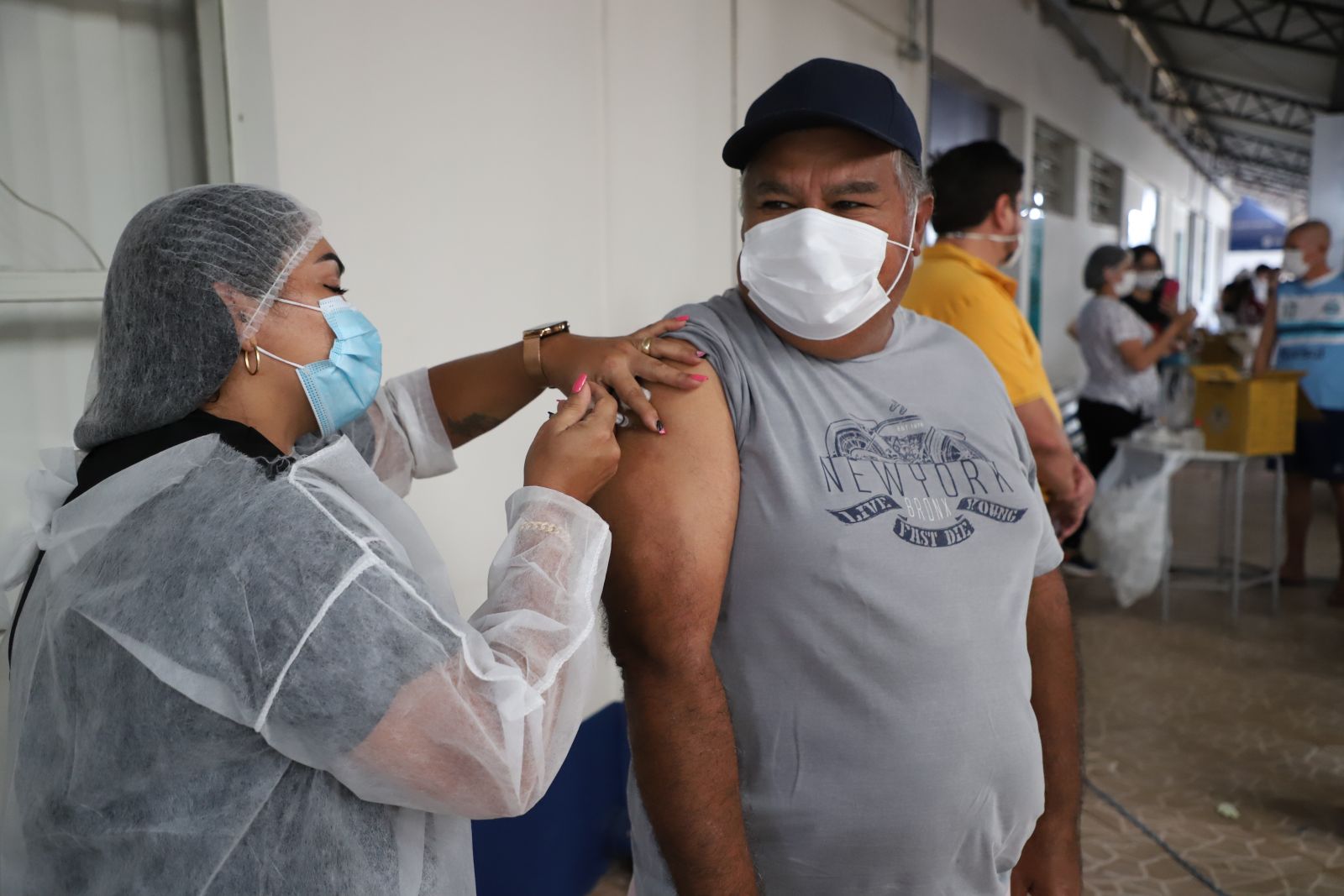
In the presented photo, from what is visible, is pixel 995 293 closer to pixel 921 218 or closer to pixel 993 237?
pixel 993 237

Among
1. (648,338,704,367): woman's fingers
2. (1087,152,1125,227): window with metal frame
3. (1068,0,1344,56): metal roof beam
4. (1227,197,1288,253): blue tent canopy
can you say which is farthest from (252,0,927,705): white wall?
(1227,197,1288,253): blue tent canopy

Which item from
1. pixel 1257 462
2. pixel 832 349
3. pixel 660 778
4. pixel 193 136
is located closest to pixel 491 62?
pixel 193 136

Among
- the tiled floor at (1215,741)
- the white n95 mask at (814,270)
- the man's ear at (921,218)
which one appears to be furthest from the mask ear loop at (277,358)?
the tiled floor at (1215,741)

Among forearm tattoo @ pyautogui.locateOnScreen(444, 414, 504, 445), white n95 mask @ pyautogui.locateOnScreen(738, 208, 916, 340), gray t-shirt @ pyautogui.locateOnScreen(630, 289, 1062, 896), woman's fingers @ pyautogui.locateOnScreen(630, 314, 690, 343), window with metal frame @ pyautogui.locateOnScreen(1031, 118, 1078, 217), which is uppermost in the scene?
window with metal frame @ pyautogui.locateOnScreen(1031, 118, 1078, 217)

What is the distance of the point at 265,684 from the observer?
885 millimetres

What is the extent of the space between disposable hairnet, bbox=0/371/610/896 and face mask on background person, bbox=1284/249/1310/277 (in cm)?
460

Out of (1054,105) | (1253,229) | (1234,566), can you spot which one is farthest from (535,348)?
(1253,229)

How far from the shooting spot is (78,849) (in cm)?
97

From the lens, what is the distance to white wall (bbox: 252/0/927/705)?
1.70m

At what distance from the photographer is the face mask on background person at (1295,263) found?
456 centimetres

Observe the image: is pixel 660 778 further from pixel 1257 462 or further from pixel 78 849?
pixel 1257 462

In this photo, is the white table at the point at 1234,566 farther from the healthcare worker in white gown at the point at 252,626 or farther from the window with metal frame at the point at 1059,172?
the healthcare worker in white gown at the point at 252,626

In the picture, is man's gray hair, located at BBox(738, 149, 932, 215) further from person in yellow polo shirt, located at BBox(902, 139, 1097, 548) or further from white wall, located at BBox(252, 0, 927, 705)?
person in yellow polo shirt, located at BBox(902, 139, 1097, 548)

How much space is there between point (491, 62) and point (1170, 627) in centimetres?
368
